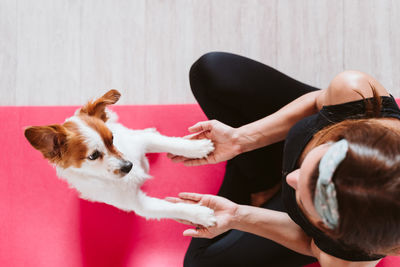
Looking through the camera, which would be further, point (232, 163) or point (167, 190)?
point (167, 190)

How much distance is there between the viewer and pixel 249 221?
1281 mm

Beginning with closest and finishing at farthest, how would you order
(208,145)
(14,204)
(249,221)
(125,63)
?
(249,221) → (208,145) → (14,204) → (125,63)

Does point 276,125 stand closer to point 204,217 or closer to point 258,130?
point 258,130

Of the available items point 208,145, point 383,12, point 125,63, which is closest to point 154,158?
point 208,145

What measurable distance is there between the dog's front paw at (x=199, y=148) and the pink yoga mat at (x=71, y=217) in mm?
258

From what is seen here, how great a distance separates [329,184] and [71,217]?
1391mm

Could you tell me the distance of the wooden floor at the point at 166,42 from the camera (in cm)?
192

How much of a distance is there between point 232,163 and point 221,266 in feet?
1.54

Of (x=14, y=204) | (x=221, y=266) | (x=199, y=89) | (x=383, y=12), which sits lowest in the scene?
(x=221, y=266)

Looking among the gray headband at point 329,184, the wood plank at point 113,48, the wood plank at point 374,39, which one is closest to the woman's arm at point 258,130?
the gray headband at point 329,184

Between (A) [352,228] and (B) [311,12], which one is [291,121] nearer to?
(A) [352,228]

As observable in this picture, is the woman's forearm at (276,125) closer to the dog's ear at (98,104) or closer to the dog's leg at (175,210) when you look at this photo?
the dog's leg at (175,210)

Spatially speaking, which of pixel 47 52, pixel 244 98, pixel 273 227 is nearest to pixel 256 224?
pixel 273 227

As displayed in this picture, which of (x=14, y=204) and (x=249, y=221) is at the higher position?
(x=249, y=221)
